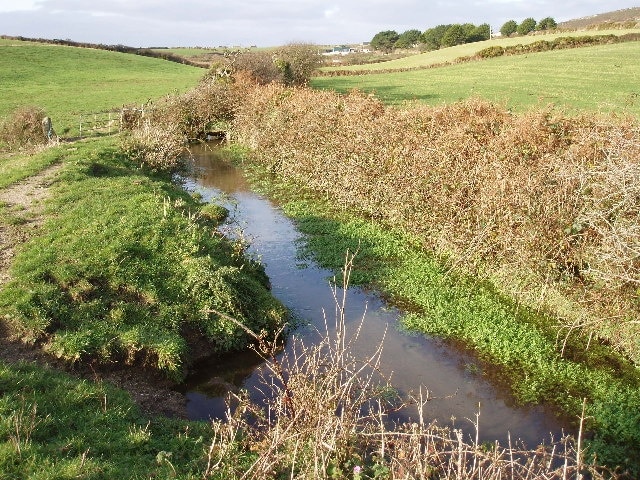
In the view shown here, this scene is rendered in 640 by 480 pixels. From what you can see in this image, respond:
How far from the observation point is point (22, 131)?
79.6 feet

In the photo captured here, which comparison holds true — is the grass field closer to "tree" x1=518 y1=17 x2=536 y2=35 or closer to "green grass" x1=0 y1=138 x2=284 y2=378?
"tree" x1=518 y1=17 x2=536 y2=35

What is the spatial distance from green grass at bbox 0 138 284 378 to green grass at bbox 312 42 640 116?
2254 centimetres

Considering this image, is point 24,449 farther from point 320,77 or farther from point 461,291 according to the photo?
point 320,77

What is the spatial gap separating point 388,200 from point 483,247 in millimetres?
4562

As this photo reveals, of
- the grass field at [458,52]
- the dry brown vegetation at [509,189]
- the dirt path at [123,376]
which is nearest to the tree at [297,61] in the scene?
the grass field at [458,52]

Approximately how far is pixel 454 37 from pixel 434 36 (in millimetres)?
11347

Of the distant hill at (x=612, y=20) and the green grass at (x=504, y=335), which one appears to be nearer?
the green grass at (x=504, y=335)

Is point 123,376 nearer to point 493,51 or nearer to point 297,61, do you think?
point 297,61

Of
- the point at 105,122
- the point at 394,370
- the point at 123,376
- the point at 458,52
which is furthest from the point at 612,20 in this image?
the point at 123,376

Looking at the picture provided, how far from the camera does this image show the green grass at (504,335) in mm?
8406

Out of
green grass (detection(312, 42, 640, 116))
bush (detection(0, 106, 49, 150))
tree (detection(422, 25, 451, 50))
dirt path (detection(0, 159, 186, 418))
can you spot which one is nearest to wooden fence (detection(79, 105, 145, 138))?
bush (detection(0, 106, 49, 150))

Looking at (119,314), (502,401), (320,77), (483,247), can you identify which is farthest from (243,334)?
(320,77)

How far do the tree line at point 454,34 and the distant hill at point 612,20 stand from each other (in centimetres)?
530

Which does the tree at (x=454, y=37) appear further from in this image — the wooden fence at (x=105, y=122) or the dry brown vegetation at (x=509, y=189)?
the dry brown vegetation at (x=509, y=189)
